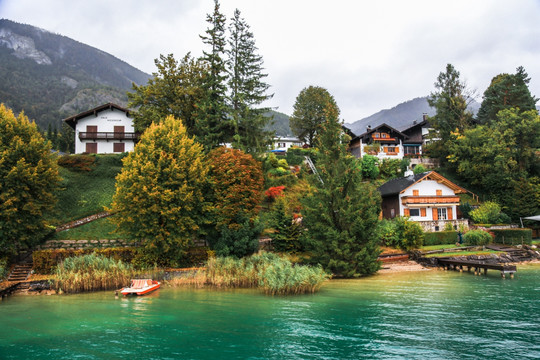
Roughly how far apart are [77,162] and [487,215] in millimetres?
49095

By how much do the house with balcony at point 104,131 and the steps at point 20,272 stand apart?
2680 centimetres

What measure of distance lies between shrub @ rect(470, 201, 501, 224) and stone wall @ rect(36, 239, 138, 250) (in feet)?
121

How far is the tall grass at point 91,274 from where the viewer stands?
73.4 feet

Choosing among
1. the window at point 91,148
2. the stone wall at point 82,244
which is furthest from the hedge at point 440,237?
the window at point 91,148

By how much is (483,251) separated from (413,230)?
264 inches

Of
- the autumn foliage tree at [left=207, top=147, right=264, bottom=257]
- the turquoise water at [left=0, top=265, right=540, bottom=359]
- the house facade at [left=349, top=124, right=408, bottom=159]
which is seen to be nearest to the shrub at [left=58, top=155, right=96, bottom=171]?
the autumn foliage tree at [left=207, top=147, right=264, bottom=257]

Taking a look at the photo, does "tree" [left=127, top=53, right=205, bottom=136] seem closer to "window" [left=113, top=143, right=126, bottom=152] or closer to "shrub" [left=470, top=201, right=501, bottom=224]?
"window" [left=113, top=143, right=126, bottom=152]

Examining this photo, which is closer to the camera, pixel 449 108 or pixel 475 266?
pixel 475 266

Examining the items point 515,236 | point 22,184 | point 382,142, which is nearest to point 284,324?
point 22,184

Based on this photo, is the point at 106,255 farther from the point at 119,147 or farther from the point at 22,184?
the point at 119,147

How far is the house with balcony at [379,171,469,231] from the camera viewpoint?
1647 inches

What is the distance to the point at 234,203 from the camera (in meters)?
27.7

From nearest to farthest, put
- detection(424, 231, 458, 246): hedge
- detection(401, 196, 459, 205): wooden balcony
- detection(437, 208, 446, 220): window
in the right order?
detection(424, 231, 458, 246): hedge
detection(401, 196, 459, 205): wooden balcony
detection(437, 208, 446, 220): window

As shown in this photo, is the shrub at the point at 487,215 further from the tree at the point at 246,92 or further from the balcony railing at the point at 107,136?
the balcony railing at the point at 107,136
